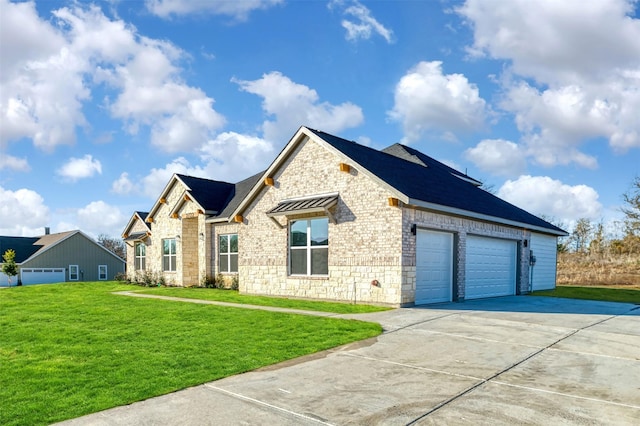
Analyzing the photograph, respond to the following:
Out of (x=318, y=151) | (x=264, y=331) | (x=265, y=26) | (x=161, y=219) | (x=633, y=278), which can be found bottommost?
(x=633, y=278)

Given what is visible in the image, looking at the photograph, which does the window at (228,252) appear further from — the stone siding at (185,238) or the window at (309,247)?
the window at (309,247)

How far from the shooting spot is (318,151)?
53.0ft

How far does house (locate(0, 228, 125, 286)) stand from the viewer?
42088mm

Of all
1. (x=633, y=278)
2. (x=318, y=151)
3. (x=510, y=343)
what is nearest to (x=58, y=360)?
(x=510, y=343)

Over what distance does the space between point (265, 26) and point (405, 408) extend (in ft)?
43.0

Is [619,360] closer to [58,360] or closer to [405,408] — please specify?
[405,408]

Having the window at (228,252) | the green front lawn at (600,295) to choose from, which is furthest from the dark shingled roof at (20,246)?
the green front lawn at (600,295)

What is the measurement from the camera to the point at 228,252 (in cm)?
2267

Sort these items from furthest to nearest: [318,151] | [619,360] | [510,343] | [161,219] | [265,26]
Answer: [161,219] < [318,151] < [265,26] < [510,343] < [619,360]

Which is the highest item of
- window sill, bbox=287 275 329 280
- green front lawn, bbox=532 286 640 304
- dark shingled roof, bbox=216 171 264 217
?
dark shingled roof, bbox=216 171 264 217

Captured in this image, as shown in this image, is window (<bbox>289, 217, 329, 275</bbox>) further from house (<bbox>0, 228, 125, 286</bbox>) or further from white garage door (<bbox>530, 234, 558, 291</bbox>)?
house (<bbox>0, 228, 125, 286</bbox>)

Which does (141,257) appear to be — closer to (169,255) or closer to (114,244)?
(169,255)

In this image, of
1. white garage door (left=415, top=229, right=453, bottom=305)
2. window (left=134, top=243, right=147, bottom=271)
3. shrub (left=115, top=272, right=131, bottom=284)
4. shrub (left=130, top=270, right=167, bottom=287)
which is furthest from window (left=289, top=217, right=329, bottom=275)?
shrub (left=115, top=272, right=131, bottom=284)

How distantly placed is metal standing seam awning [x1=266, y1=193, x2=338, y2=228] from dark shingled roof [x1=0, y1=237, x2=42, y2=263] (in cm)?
3793
